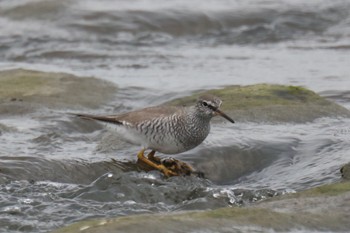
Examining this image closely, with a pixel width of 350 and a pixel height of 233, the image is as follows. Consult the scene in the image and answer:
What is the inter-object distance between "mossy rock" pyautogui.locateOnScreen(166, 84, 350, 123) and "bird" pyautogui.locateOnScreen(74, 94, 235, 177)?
1547 millimetres

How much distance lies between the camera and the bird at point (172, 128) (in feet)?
30.2

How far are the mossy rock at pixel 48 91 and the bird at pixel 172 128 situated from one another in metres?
2.48

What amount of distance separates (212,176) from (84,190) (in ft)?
4.93

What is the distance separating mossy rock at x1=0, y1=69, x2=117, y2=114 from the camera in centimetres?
1173

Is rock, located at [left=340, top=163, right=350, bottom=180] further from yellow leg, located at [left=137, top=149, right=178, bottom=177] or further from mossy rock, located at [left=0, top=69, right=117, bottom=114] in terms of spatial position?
mossy rock, located at [left=0, top=69, right=117, bottom=114]

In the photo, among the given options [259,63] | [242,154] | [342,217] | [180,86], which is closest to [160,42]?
[259,63]

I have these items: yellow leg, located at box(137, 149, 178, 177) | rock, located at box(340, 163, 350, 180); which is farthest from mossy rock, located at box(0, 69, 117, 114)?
rock, located at box(340, 163, 350, 180)

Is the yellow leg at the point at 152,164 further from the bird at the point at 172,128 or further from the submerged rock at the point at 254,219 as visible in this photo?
the submerged rock at the point at 254,219

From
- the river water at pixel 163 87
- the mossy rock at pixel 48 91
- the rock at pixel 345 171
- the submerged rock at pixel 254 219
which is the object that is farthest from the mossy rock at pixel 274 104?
the submerged rock at pixel 254 219

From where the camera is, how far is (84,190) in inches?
337

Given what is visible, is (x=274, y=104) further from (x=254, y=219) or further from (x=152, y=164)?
(x=254, y=219)

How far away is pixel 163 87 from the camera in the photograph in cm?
1378

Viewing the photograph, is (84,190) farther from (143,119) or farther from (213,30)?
(213,30)

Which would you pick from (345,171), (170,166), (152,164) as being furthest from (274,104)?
(345,171)
